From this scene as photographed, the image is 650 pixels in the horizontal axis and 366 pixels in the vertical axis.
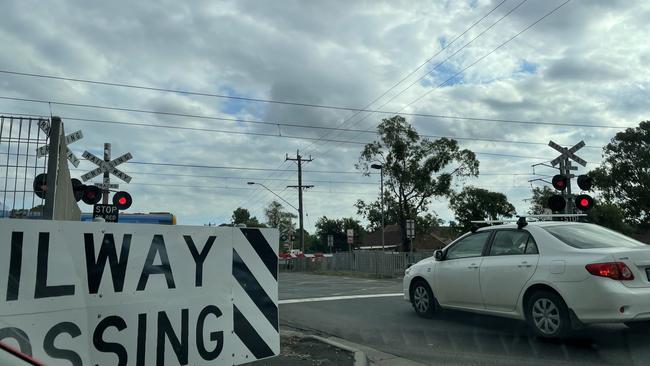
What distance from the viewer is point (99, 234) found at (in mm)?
3303

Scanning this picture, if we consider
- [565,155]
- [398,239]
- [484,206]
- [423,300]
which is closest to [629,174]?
[484,206]

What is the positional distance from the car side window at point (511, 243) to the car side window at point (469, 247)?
0.23m

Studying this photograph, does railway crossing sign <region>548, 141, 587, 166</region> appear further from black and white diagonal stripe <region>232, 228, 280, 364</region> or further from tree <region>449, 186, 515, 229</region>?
tree <region>449, 186, 515, 229</region>

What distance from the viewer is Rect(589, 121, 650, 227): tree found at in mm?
Result: 52656

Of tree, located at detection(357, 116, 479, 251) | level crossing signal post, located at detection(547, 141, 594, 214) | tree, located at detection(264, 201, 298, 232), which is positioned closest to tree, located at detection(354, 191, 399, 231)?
tree, located at detection(357, 116, 479, 251)

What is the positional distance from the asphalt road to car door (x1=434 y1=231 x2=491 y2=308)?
43 centimetres

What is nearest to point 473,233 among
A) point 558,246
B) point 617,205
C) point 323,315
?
point 558,246

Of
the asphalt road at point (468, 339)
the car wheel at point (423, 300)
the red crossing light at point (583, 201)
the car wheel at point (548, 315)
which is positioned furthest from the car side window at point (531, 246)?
the red crossing light at point (583, 201)

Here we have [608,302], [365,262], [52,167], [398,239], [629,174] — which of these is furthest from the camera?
[398,239]

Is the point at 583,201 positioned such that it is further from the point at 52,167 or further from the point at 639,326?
the point at 52,167

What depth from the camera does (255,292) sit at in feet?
13.7

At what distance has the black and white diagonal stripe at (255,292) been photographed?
4035 millimetres

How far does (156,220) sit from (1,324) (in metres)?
11.2

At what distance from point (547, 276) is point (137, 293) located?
5.05 meters
